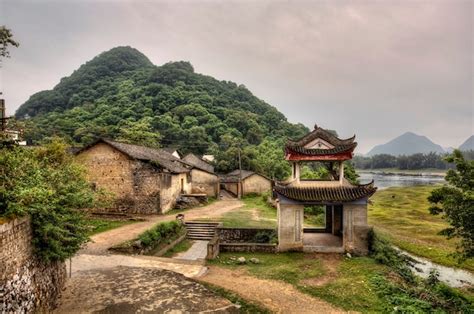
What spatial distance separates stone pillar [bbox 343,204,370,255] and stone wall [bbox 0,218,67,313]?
1330 cm

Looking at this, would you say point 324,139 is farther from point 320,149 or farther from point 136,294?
point 136,294

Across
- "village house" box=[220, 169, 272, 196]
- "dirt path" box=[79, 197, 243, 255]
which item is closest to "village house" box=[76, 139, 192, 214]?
"dirt path" box=[79, 197, 243, 255]

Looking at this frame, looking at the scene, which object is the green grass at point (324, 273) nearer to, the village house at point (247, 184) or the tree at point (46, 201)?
the tree at point (46, 201)

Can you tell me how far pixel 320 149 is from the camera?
17000 millimetres

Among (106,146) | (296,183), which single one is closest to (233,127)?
(106,146)

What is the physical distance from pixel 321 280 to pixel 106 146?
20097 mm

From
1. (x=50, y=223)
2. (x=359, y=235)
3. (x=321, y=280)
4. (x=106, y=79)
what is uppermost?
(x=106, y=79)

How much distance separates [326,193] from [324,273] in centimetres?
445

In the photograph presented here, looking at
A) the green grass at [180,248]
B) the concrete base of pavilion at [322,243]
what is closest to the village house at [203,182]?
the green grass at [180,248]

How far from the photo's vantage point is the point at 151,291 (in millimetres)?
10539

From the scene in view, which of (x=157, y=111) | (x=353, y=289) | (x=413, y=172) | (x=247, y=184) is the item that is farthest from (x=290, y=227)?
(x=413, y=172)

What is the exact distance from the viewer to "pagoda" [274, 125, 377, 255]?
623 inches

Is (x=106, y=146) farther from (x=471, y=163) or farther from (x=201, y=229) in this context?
(x=471, y=163)

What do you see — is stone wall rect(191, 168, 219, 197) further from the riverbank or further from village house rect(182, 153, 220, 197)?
the riverbank
